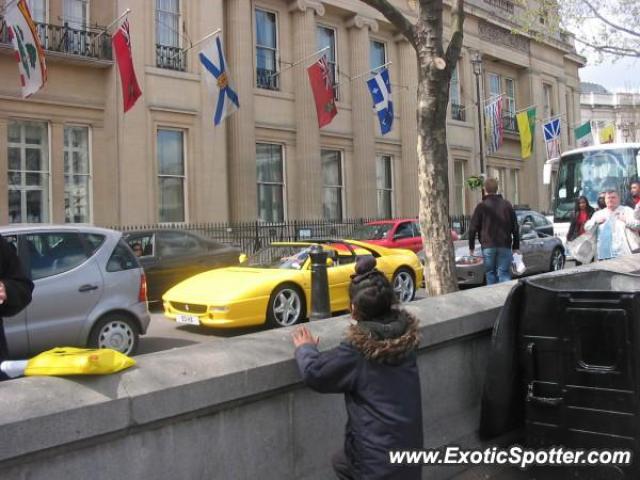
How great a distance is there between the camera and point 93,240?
7.39m

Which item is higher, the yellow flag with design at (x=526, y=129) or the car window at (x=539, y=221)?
the yellow flag with design at (x=526, y=129)

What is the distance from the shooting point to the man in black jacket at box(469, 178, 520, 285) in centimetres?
871

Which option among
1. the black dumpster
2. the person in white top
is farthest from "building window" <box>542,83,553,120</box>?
the black dumpster

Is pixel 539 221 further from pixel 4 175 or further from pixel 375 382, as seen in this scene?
pixel 375 382

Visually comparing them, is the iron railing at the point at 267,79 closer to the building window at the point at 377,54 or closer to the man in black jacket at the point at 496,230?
→ the building window at the point at 377,54

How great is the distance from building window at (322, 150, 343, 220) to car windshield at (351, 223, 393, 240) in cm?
732

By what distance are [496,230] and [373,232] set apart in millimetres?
7912

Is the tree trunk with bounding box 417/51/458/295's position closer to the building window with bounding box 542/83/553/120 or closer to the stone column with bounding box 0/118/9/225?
the stone column with bounding box 0/118/9/225

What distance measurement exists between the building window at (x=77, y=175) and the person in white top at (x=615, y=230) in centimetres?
1387

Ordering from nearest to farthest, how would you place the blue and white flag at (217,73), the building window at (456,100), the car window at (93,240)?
the car window at (93,240) < the blue and white flag at (217,73) < the building window at (456,100)

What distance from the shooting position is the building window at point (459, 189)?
30953 millimetres

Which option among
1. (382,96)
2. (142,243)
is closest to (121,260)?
(142,243)

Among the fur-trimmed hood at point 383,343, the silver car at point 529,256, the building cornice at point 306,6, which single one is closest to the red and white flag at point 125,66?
the building cornice at point 306,6

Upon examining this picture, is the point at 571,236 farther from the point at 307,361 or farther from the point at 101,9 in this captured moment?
the point at 101,9
